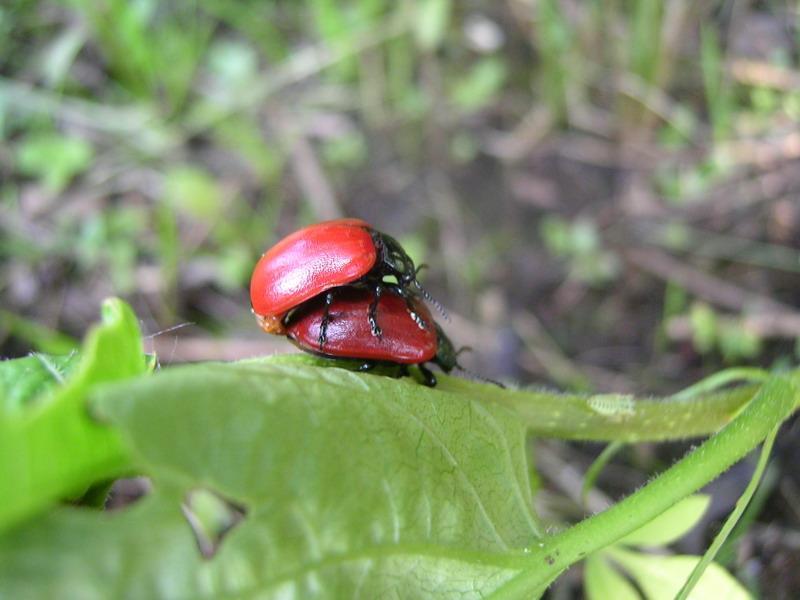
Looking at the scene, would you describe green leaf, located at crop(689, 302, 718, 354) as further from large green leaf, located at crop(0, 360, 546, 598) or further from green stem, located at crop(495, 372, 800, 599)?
large green leaf, located at crop(0, 360, 546, 598)

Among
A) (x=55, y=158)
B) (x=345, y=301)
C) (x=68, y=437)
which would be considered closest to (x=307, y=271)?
(x=345, y=301)

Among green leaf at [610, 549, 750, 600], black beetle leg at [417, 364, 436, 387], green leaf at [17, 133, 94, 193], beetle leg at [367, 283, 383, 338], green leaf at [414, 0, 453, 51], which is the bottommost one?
green leaf at [610, 549, 750, 600]

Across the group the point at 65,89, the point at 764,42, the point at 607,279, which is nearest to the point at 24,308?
the point at 65,89

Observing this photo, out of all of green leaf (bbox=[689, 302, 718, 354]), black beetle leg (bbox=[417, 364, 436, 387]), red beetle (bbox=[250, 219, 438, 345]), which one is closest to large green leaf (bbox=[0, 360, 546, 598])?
black beetle leg (bbox=[417, 364, 436, 387])

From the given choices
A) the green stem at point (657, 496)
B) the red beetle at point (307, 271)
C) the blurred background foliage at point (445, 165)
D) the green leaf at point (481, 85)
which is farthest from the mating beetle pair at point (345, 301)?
the green leaf at point (481, 85)

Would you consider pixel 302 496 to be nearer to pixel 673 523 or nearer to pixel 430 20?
pixel 673 523

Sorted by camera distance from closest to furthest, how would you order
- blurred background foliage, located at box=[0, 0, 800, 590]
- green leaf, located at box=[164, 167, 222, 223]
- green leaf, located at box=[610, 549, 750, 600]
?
green leaf, located at box=[610, 549, 750, 600] → blurred background foliage, located at box=[0, 0, 800, 590] → green leaf, located at box=[164, 167, 222, 223]

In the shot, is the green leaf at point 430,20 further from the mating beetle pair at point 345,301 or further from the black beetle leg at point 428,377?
the black beetle leg at point 428,377
